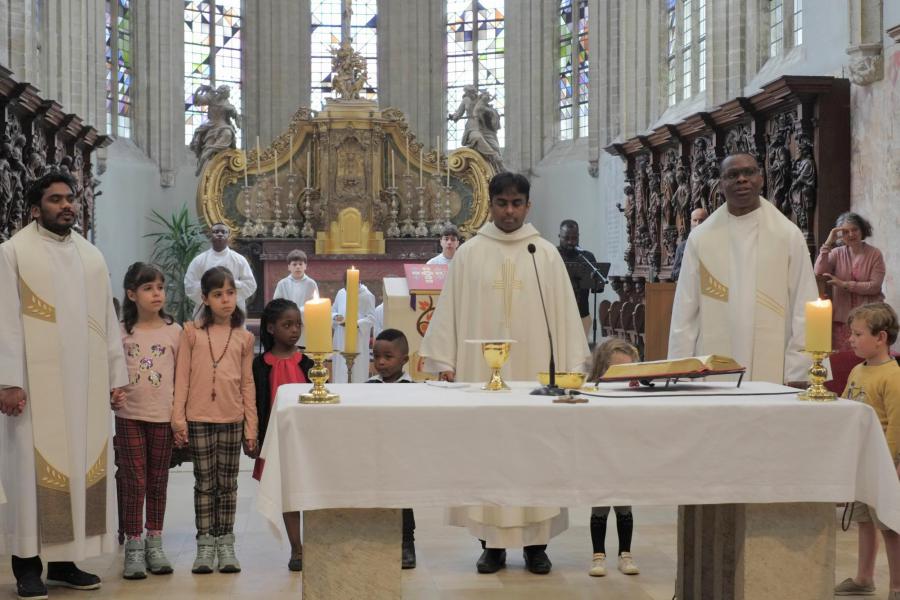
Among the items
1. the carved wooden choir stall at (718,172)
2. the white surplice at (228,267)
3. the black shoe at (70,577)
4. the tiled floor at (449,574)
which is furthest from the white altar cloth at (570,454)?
the white surplice at (228,267)

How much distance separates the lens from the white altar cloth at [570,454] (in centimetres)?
372

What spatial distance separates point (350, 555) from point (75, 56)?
15.6m

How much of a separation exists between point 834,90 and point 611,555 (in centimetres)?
661

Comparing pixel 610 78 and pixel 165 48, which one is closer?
pixel 610 78

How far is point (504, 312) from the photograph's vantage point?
5293 mm

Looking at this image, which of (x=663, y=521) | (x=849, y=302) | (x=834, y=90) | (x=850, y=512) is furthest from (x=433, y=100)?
(x=850, y=512)

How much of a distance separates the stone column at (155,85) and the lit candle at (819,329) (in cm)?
1995

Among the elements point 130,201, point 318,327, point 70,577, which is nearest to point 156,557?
point 70,577

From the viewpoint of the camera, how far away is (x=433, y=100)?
24844 millimetres

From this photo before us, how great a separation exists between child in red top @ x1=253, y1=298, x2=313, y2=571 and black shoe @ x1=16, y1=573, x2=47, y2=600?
1080 millimetres

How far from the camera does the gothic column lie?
75.8ft

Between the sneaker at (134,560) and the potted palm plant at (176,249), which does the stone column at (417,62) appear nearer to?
the potted palm plant at (176,249)

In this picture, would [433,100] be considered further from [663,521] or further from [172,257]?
[663,521]

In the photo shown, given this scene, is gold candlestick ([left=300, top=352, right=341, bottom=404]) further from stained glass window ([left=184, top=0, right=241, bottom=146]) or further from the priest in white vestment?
A: stained glass window ([left=184, top=0, right=241, bottom=146])
